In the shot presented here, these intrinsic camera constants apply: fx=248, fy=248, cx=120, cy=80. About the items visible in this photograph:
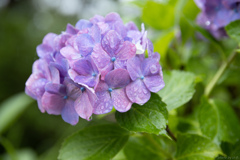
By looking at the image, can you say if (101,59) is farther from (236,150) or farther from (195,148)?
(236,150)

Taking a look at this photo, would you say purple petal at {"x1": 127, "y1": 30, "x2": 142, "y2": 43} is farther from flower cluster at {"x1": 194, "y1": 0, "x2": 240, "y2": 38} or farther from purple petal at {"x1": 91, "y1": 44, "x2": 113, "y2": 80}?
flower cluster at {"x1": 194, "y1": 0, "x2": 240, "y2": 38}

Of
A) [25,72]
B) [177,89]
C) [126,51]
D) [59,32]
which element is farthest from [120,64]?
[25,72]

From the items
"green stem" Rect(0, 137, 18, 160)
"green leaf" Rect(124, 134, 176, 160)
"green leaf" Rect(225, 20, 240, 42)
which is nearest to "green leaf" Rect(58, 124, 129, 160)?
"green leaf" Rect(124, 134, 176, 160)

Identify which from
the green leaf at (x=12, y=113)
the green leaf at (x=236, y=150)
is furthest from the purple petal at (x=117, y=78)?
the green leaf at (x=12, y=113)

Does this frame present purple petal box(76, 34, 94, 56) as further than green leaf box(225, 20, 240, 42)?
No

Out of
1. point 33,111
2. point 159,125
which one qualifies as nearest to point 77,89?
point 159,125

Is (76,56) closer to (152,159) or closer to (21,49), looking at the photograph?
(152,159)

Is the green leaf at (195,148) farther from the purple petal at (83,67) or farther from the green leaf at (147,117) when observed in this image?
the purple petal at (83,67)

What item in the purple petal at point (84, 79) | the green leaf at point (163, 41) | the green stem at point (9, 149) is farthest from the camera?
the green stem at point (9, 149)
